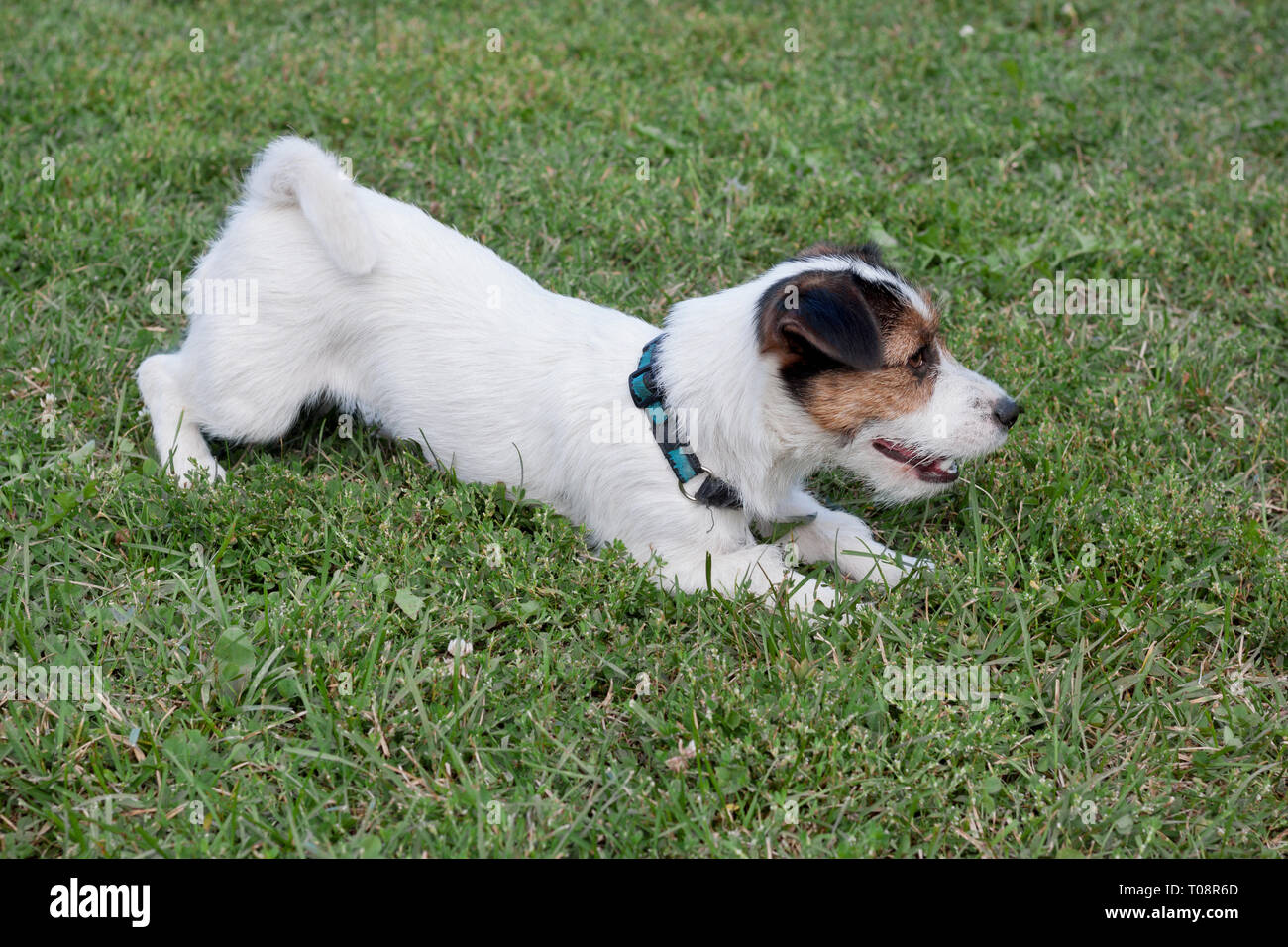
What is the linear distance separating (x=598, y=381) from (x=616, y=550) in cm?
56

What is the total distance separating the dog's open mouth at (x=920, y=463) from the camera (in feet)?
11.6

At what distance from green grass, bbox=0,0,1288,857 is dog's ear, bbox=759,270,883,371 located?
784 mm

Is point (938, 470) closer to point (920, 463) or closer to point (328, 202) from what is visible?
point (920, 463)

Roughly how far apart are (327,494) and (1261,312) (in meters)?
4.08

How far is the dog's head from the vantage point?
10.6ft

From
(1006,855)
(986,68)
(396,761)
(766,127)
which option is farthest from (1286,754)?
(986,68)

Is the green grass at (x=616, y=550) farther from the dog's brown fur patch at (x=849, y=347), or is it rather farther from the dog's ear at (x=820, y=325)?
the dog's ear at (x=820, y=325)

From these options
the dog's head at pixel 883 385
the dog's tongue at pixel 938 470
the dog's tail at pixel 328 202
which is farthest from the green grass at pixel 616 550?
the dog's tail at pixel 328 202

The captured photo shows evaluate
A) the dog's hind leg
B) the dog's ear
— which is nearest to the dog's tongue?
the dog's ear

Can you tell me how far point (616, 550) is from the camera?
3.56m

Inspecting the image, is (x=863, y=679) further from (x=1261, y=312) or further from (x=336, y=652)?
(x=1261, y=312)

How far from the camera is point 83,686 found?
10.1ft

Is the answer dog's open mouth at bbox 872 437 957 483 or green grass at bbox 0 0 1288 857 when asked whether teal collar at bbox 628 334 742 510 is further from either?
dog's open mouth at bbox 872 437 957 483
